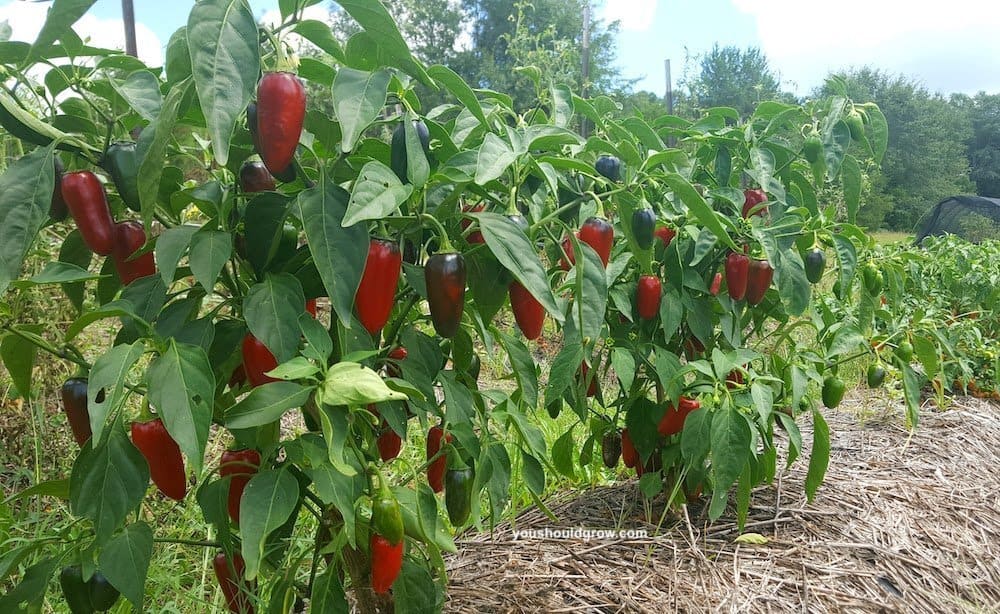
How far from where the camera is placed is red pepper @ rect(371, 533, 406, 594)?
99 centimetres

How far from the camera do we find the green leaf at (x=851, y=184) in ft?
5.26

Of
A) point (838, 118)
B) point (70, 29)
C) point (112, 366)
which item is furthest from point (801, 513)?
point (70, 29)

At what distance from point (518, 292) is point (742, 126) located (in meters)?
0.93

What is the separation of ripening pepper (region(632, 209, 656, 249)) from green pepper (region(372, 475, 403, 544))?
0.60 metres

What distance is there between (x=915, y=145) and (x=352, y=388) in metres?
32.6

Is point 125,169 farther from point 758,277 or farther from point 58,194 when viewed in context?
point 758,277

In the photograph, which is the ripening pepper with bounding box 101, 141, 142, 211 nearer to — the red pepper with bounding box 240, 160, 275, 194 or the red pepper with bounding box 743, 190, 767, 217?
the red pepper with bounding box 240, 160, 275, 194

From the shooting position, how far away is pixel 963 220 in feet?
38.0

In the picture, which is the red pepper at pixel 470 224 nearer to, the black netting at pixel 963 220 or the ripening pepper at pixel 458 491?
the ripening pepper at pixel 458 491

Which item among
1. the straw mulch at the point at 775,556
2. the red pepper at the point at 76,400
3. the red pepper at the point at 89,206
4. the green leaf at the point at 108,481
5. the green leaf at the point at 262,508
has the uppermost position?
the red pepper at the point at 89,206

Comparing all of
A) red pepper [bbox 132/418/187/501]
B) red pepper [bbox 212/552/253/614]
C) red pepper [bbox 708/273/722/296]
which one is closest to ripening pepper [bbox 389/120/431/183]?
red pepper [bbox 132/418/187/501]

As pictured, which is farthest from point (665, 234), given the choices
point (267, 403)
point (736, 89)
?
point (736, 89)

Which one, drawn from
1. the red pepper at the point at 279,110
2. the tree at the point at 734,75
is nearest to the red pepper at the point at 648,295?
the red pepper at the point at 279,110

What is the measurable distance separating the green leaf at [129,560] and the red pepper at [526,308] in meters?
0.60
